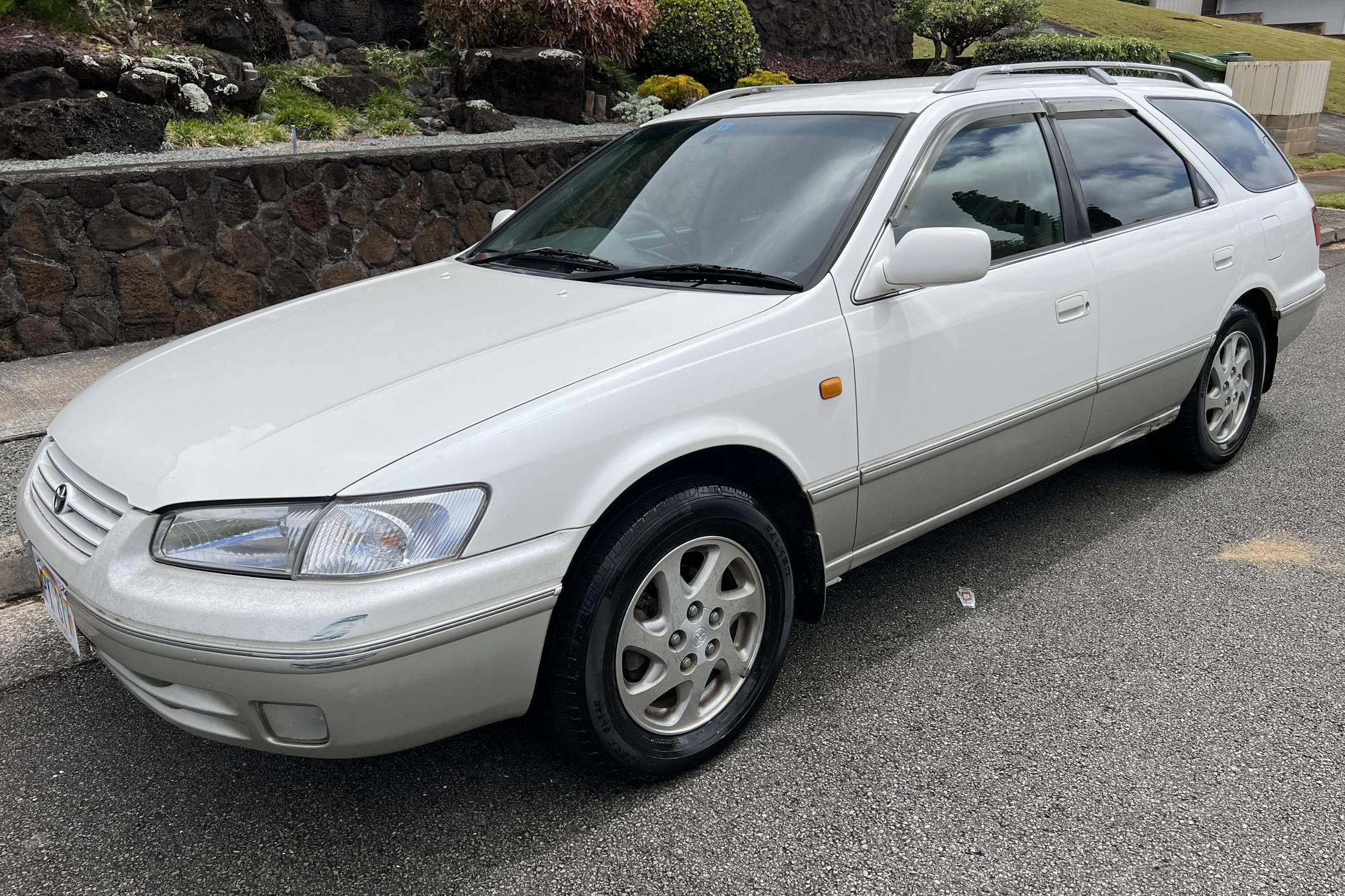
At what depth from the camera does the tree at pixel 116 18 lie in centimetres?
798

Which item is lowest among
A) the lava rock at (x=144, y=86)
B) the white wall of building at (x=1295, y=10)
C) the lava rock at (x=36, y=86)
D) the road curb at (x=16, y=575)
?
the white wall of building at (x=1295, y=10)

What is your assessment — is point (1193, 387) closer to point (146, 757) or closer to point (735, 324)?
point (735, 324)

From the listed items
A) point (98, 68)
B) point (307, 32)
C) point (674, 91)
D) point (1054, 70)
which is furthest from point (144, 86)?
point (1054, 70)

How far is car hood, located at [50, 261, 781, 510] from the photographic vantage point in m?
2.31

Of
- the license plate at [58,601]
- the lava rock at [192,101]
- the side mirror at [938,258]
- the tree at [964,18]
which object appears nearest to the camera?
the license plate at [58,601]

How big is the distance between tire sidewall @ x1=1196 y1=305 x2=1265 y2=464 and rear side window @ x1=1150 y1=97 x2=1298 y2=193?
583 millimetres

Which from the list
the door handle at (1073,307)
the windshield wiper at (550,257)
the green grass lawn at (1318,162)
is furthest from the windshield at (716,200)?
the green grass lawn at (1318,162)

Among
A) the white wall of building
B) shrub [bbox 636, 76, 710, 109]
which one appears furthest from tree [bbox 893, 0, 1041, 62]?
the white wall of building

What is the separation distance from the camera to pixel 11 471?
4.45 metres

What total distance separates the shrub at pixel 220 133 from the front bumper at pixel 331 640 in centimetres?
575

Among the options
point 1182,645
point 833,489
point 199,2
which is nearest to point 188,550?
point 833,489

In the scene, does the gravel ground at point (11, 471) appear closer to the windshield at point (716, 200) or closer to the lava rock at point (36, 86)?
the windshield at point (716, 200)

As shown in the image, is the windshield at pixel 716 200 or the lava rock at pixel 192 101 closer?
the windshield at pixel 716 200

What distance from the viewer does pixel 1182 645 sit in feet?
10.8
